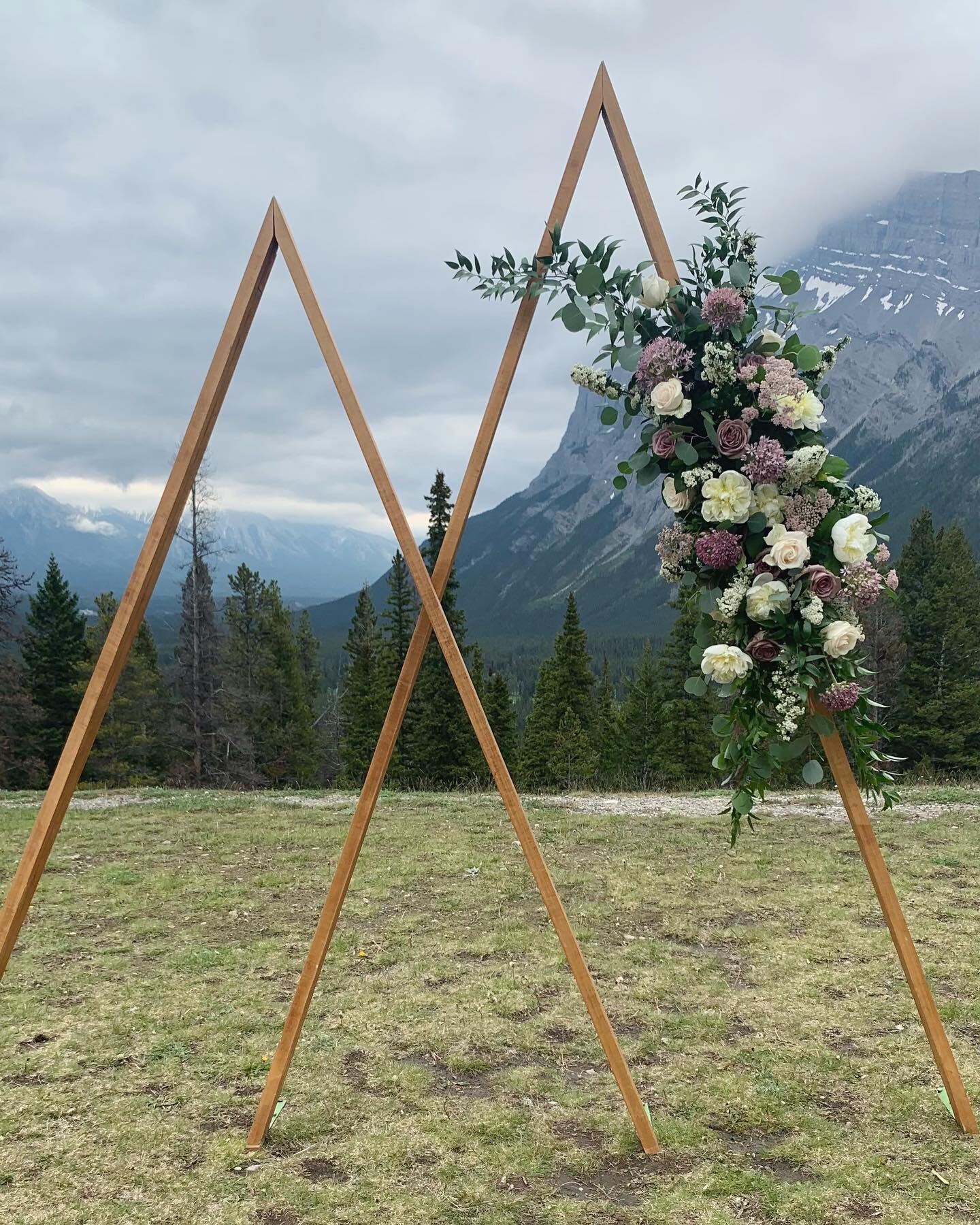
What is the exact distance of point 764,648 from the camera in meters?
3.28

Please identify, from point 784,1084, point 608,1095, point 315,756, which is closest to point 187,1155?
point 608,1095

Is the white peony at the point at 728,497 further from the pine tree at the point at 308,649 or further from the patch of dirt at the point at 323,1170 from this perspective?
the pine tree at the point at 308,649

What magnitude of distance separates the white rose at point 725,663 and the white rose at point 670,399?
0.95 metres

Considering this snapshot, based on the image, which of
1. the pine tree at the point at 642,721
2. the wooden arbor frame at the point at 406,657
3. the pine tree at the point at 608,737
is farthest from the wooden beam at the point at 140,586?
the pine tree at the point at 608,737

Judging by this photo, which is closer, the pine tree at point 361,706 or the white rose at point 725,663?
the white rose at point 725,663

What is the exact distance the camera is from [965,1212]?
3107 mm

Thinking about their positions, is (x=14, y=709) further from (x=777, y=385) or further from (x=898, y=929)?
(x=777, y=385)

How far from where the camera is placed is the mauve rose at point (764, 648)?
10.7 ft

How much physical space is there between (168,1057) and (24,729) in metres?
29.2

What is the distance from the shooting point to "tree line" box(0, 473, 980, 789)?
76.8ft

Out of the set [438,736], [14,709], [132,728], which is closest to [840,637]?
[14,709]

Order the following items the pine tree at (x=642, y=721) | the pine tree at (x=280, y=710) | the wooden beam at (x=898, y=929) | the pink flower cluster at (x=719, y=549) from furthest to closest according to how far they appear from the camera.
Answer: the pine tree at (x=642, y=721), the pine tree at (x=280, y=710), the wooden beam at (x=898, y=929), the pink flower cluster at (x=719, y=549)

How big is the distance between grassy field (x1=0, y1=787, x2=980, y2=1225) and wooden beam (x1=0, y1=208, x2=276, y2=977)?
125cm

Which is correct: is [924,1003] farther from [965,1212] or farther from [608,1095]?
[608,1095]
